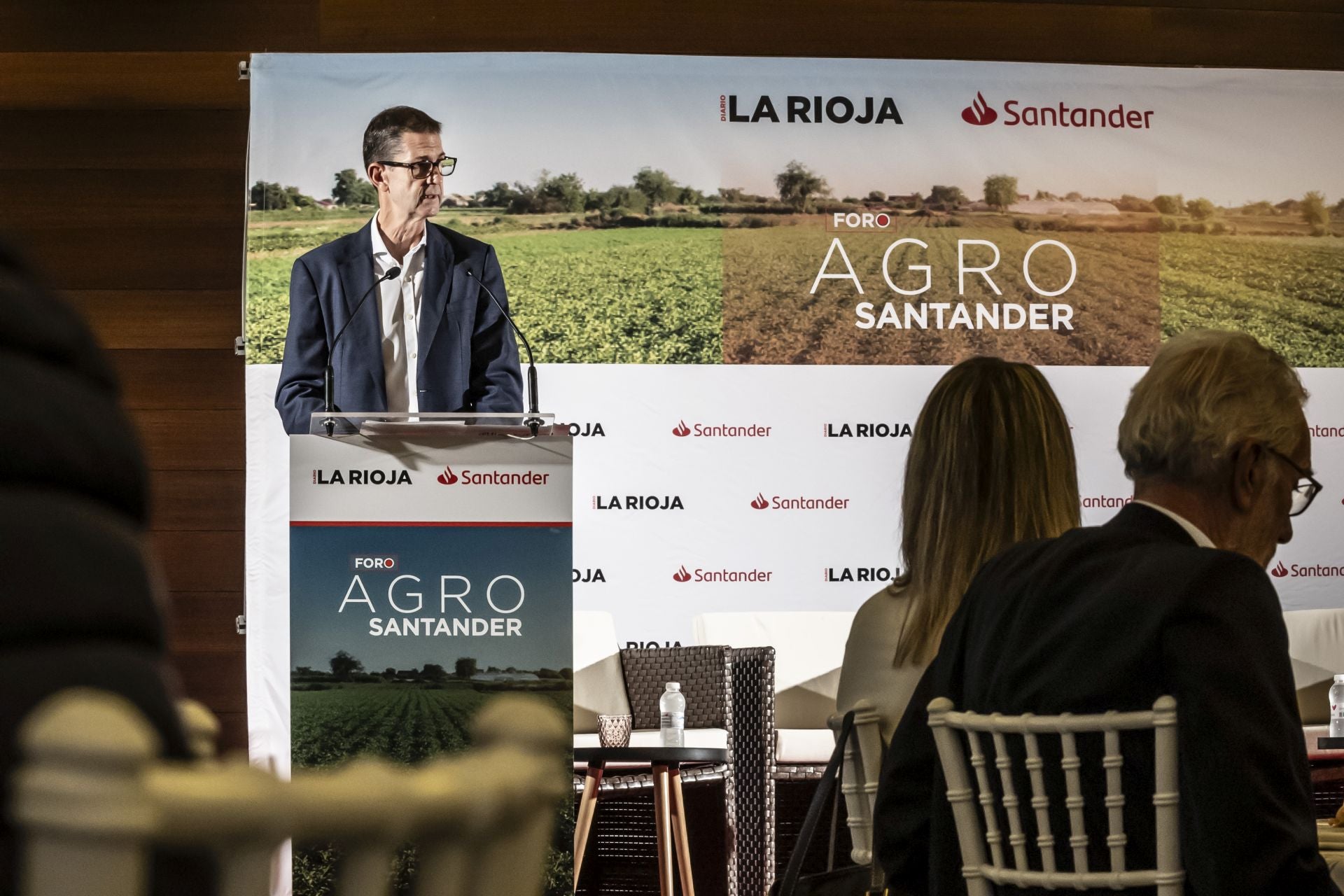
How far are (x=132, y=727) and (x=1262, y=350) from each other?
5.44ft

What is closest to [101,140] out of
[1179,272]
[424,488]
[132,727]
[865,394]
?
[865,394]

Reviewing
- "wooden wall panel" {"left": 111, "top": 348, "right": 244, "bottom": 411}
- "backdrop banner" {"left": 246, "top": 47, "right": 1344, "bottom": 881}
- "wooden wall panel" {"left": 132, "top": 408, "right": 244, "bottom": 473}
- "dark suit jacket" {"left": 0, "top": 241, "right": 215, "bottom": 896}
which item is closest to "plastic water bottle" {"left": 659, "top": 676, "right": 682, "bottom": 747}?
"backdrop banner" {"left": 246, "top": 47, "right": 1344, "bottom": 881}

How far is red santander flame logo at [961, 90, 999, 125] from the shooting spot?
219 inches

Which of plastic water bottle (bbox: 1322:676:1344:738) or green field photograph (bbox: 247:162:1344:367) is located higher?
green field photograph (bbox: 247:162:1344:367)

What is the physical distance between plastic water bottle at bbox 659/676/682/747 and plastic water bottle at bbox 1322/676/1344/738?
28 millimetres

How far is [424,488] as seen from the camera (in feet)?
7.99

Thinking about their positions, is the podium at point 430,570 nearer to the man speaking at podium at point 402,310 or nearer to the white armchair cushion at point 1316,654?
the man speaking at podium at point 402,310

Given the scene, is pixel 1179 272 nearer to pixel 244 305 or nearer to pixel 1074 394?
pixel 1074 394

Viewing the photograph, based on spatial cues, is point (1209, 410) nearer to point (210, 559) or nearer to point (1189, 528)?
point (1189, 528)

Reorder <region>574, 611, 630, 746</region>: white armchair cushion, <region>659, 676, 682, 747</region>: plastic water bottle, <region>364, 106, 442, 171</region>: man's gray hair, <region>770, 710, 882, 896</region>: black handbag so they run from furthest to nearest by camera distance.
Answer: <region>364, 106, 442, 171</region>: man's gray hair → <region>574, 611, 630, 746</region>: white armchair cushion → <region>659, 676, 682, 747</region>: plastic water bottle → <region>770, 710, 882, 896</region>: black handbag

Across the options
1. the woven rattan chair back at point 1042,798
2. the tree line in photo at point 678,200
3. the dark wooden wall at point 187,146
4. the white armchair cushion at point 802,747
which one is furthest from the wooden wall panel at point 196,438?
the woven rattan chair back at point 1042,798

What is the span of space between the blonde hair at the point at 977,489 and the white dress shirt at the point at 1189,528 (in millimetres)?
523

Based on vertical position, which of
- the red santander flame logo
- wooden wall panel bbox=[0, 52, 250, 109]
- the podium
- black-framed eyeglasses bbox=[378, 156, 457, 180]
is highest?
wooden wall panel bbox=[0, 52, 250, 109]

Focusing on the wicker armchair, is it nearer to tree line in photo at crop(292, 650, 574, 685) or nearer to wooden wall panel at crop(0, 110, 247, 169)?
tree line in photo at crop(292, 650, 574, 685)
